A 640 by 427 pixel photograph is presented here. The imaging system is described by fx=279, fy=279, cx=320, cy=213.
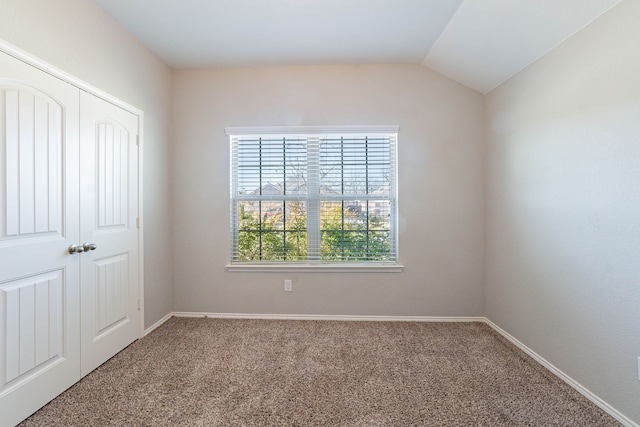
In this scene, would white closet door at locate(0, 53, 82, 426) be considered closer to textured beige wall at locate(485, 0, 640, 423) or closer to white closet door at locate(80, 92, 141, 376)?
white closet door at locate(80, 92, 141, 376)

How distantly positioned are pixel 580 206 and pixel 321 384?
2050mm

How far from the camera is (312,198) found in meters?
2.98

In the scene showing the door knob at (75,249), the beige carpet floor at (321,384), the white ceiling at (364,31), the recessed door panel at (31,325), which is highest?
the white ceiling at (364,31)

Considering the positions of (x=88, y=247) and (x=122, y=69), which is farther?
(x=122, y=69)

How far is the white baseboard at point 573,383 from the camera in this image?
156 cm

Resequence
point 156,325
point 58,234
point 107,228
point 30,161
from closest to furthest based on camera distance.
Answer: point 30,161 < point 58,234 < point 107,228 < point 156,325

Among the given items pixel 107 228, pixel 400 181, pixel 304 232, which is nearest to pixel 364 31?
pixel 400 181

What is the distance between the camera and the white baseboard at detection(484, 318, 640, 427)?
1.56 m

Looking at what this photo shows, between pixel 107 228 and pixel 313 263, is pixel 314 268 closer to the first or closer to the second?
pixel 313 263

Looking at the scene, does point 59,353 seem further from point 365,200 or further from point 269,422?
point 365,200

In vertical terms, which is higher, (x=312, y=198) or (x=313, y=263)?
(x=312, y=198)

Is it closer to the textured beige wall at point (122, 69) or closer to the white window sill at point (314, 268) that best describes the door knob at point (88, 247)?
the textured beige wall at point (122, 69)

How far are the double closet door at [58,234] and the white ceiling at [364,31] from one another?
85 centimetres

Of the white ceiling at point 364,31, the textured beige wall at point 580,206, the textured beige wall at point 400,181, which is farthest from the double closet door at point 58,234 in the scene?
the textured beige wall at point 580,206
